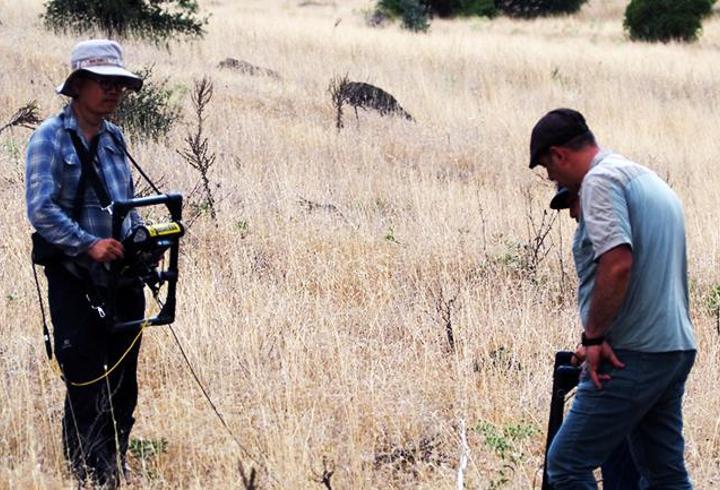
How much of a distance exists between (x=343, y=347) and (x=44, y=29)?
13.8 m

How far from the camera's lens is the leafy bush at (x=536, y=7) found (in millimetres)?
41906

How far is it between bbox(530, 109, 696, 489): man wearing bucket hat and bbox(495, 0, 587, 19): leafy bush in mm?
39516

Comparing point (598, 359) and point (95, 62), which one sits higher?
point (95, 62)

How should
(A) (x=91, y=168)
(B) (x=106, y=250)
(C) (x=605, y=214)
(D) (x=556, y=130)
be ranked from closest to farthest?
(C) (x=605, y=214) → (D) (x=556, y=130) → (B) (x=106, y=250) → (A) (x=91, y=168)

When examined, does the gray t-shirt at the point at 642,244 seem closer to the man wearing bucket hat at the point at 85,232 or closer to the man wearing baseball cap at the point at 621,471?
the man wearing baseball cap at the point at 621,471

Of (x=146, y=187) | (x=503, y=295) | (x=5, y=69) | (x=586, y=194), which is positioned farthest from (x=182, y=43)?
(x=586, y=194)

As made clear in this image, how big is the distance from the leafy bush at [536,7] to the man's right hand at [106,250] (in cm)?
3936

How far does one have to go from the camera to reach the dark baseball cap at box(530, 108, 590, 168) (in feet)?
11.5

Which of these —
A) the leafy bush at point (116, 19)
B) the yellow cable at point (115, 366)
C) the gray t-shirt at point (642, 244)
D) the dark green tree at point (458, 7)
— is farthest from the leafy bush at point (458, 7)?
the gray t-shirt at point (642, 244)

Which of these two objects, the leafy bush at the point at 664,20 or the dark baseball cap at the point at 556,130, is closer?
the dark baseball cap at the point at 556,130

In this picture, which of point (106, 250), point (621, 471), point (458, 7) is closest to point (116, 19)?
point (106, 250)

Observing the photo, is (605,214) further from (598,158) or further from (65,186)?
(65,186)

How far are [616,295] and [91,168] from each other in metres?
2.10

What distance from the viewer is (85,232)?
4.08 m
